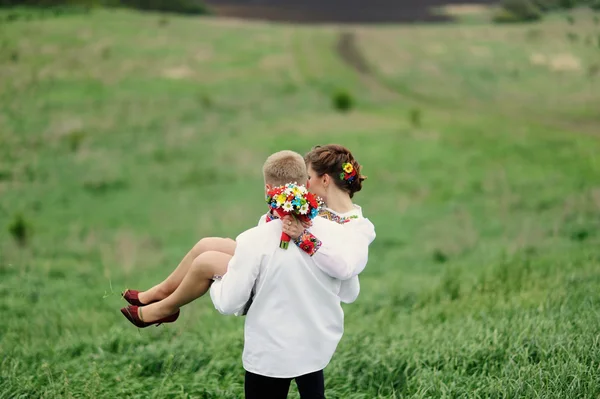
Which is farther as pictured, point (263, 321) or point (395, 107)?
point (395, 107)

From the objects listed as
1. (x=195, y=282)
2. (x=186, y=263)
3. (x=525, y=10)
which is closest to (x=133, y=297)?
(x=186, y=263)

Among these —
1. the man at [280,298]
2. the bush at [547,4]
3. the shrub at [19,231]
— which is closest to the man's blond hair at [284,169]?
the man at [280,298]

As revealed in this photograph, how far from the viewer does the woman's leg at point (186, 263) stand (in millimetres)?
3221

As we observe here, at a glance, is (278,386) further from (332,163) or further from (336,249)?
(332,163)

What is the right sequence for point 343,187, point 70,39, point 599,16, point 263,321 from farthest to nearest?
point 70,39
point 599,16
point 343,187
point 263,321

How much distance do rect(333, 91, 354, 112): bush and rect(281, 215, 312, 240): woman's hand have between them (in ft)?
91.9

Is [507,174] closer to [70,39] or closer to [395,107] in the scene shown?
[395,107]

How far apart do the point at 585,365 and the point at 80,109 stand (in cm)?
3014

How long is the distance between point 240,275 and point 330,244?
1.43ft

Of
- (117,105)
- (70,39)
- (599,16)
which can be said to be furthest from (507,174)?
(70,39)

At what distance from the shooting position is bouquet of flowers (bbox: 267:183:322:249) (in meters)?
2.77

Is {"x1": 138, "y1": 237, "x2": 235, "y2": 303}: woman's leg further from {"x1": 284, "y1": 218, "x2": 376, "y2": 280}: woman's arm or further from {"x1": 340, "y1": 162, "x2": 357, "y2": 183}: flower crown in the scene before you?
{"x1": 340, "y1": 162, "x2": 357, "y2": 183}: flower crown

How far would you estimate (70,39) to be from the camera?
131ft

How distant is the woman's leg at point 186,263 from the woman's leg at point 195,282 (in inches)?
3.4
